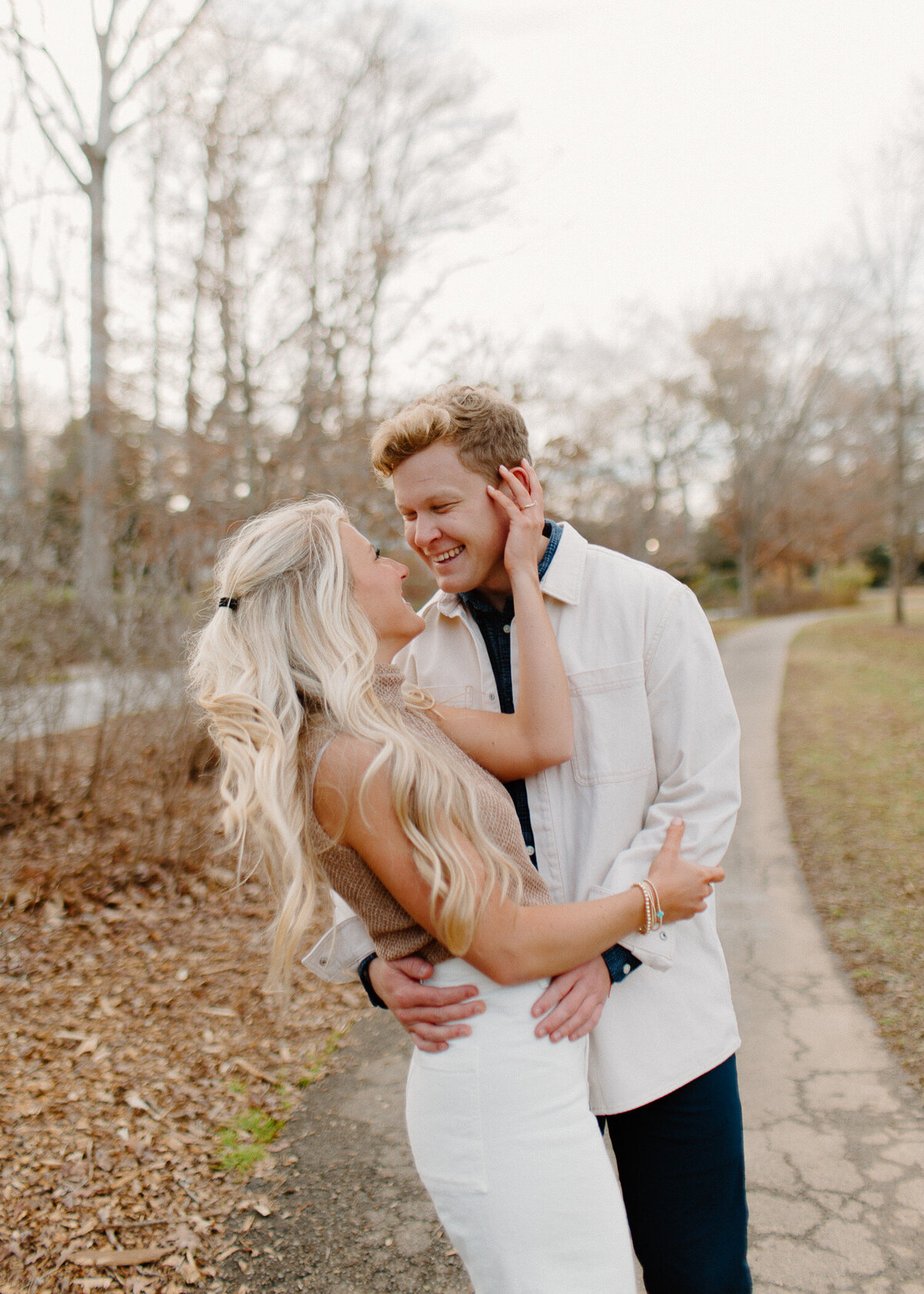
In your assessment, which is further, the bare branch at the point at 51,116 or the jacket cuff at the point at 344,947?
the bare branch at the point at 51,116

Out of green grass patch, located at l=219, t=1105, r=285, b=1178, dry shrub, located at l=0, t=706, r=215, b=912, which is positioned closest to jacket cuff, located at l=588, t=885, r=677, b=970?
green grass patch, located at l=219, t=1105, r=285, b=1178

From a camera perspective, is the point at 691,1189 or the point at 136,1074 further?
the point at 136,1074

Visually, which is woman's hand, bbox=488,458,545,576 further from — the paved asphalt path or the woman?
the paved asphalt path

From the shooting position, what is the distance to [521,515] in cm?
192

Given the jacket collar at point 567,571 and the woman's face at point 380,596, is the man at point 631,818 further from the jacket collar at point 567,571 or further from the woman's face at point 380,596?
the woman's face at point 380,596

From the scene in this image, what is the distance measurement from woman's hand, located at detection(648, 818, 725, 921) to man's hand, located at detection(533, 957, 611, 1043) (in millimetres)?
174

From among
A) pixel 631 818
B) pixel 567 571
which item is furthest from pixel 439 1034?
pixel 567 571

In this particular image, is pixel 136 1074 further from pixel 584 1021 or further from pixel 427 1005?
pixel 584 1021

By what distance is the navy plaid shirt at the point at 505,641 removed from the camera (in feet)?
6.32

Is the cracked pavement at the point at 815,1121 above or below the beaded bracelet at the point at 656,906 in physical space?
below

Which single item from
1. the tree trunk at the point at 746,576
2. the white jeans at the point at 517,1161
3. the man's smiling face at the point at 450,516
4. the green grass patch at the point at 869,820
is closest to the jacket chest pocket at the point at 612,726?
the man's smiling face at the point at 450,516

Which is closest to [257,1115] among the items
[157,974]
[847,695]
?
[157,974]

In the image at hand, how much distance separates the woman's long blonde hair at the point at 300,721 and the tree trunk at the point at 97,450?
4.60 metres

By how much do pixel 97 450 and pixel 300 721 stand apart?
11.6m
